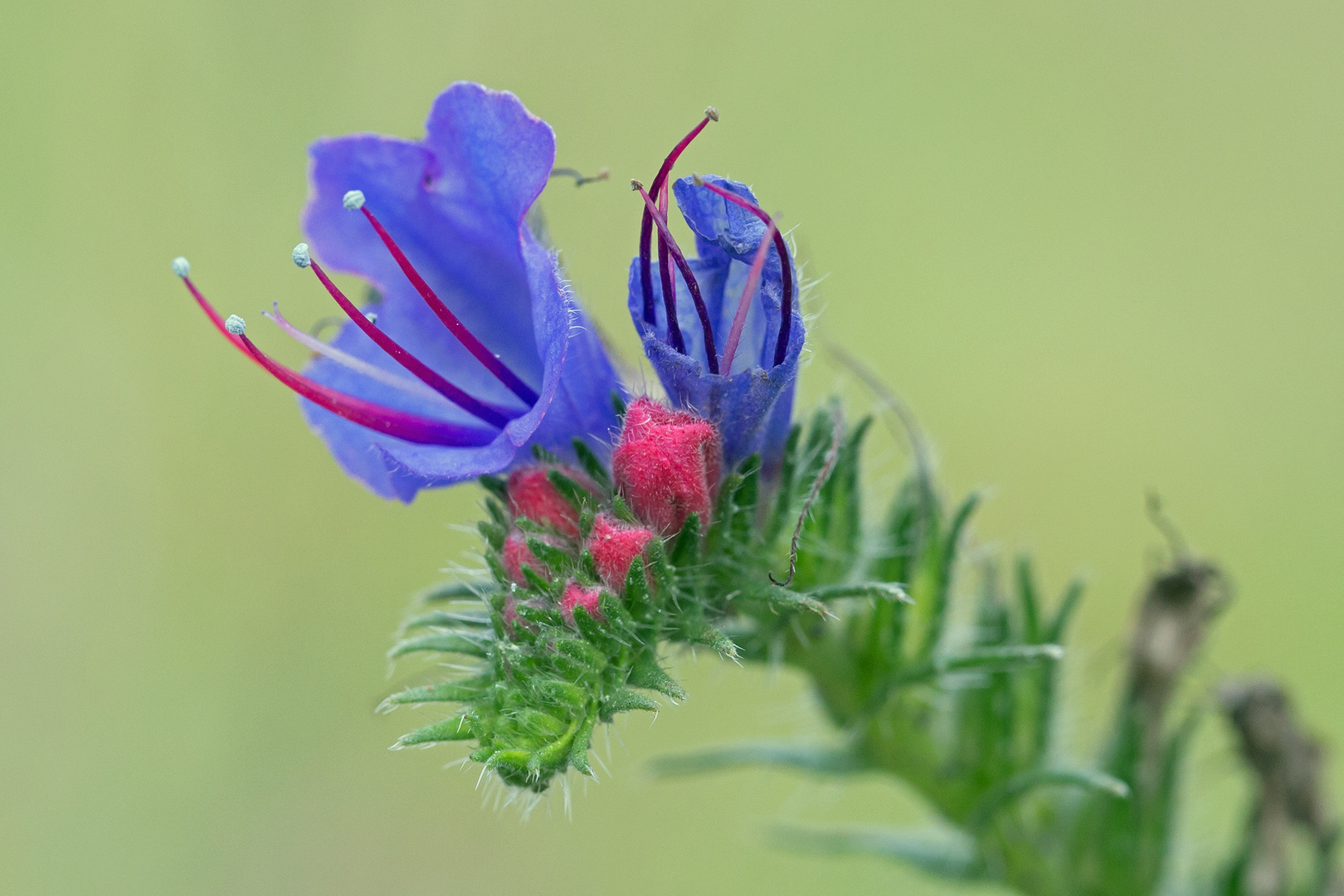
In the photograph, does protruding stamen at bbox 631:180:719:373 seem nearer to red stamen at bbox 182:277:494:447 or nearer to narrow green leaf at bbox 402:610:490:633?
red stamen at bbox 182:277:494:447

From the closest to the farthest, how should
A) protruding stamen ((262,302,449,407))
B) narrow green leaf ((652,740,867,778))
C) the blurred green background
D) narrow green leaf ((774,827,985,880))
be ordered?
protruding stamen ((262,302,449,407))
narrow green leaf ((652,740,867,778))
narrow green leaf ((774,827,985,880))
the blurred green background

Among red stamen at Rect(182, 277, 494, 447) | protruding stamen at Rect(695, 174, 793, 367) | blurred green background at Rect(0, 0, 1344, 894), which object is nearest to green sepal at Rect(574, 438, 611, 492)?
red stamen at Rect(182, 277, 494, 447)

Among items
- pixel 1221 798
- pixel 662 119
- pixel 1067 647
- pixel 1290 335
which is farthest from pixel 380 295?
pixel 1290 335

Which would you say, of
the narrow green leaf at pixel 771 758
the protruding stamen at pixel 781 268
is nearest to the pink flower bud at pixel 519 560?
the protruding stamen at pixel 781 268

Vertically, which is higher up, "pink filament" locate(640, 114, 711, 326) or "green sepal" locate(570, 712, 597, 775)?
"pink filament" locate(640, 114, 711, 326)

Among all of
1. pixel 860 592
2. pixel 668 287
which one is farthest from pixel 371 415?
pixel 860 592

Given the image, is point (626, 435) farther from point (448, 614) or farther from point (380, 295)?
point (380, 295)

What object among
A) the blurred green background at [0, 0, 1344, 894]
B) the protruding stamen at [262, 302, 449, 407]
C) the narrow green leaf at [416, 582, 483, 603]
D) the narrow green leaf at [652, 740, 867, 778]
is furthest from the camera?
the blurred green background at [0, 0, 1344, 894]
